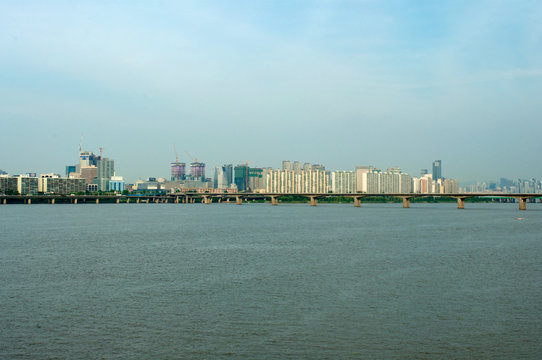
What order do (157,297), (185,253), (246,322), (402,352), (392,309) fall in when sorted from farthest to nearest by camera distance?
(185,253) → (157,297) → (392,309) → (246,322) → (402,352)

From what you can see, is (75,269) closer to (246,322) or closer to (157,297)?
(157,297)

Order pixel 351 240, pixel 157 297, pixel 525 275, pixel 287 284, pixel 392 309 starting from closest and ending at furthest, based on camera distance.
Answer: pixel 392 309
pixel 157 297
pixel 287 284
pixel 525 275
pixel 351 240

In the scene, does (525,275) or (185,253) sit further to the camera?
(185,253)

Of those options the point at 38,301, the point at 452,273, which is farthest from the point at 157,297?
the point at 452,273

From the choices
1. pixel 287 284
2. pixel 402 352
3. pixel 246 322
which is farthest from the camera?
pixel 287 284

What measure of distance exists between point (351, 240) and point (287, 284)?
38.7 meters

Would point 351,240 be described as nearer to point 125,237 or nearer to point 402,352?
point 125,237

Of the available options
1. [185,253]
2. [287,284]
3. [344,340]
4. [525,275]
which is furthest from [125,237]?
[344,340]

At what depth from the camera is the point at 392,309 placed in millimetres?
31500

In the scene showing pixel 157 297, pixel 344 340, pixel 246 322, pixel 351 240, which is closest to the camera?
pixel 344 340

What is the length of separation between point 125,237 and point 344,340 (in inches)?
2412

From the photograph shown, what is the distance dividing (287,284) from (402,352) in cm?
1654

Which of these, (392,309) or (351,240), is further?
(351,240)

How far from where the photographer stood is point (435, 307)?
32.2m
